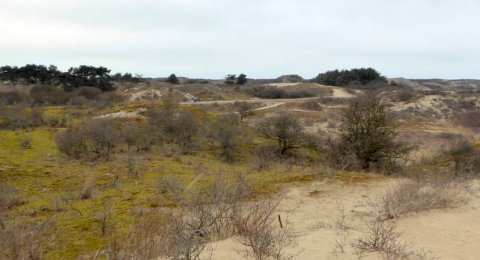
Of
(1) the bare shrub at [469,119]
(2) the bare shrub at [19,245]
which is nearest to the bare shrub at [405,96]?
(1) the bare shrub at [469,119]

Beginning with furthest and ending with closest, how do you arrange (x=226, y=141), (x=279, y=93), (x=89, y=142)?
(x=279, y=93), (x=226, y=141), (x=89, y=142)

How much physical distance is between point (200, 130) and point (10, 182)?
49.2 feet

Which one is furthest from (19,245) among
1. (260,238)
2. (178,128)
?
(178,128)

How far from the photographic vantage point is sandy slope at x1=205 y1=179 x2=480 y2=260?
7.34 meters

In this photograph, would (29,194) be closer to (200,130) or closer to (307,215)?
(307,215)

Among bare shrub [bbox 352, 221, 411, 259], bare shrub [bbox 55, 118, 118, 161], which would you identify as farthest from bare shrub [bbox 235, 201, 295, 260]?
bare shrub [bbox 55, 118, 118, 161]

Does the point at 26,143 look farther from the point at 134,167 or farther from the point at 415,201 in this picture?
the point at 415,201

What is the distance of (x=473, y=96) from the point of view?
5669 cm

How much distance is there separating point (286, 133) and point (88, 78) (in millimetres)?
38626

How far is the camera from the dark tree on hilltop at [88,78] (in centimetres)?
5631

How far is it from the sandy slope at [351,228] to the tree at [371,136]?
226 inches

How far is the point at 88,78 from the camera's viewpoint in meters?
57.4

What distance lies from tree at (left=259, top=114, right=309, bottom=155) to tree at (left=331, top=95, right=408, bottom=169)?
804 cm

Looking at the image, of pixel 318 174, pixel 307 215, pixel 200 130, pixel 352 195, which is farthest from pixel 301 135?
pixel 307 215
